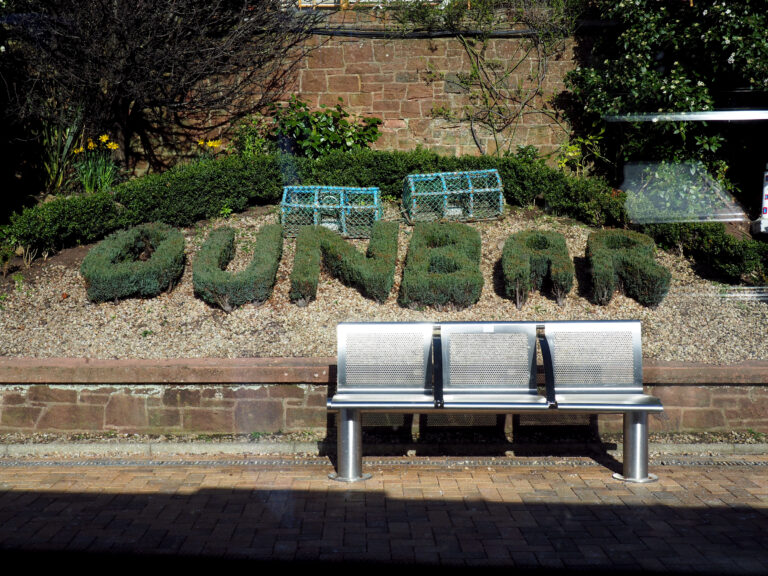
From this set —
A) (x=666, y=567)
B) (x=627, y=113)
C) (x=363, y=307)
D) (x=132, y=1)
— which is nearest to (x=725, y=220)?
(x=627, y=113)

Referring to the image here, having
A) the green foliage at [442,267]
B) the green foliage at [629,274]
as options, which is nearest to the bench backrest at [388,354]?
the green foliage at [442,267]

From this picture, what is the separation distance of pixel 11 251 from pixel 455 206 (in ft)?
15.7

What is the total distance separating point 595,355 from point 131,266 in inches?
173

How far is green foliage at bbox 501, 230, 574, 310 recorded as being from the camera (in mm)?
6613

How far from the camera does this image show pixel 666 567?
3359 mm

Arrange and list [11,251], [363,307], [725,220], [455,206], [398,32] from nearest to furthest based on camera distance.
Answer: [363,307] → [11,251] → [455,206] → [725,220] → [398,32]

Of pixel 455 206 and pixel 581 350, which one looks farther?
pixel 455 206

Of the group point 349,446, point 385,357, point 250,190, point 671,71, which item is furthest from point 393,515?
point 671,71

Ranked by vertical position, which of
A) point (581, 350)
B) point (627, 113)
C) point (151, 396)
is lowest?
point (151, 396)

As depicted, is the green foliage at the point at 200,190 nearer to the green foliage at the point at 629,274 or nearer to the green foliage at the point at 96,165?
the green foliage at the point at 96,165

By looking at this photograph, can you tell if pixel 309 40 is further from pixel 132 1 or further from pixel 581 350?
pixel 581 350

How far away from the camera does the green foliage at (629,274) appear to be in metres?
6.58

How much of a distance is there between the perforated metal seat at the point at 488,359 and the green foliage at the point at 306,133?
5.35 metres

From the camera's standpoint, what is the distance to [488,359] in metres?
4.83
